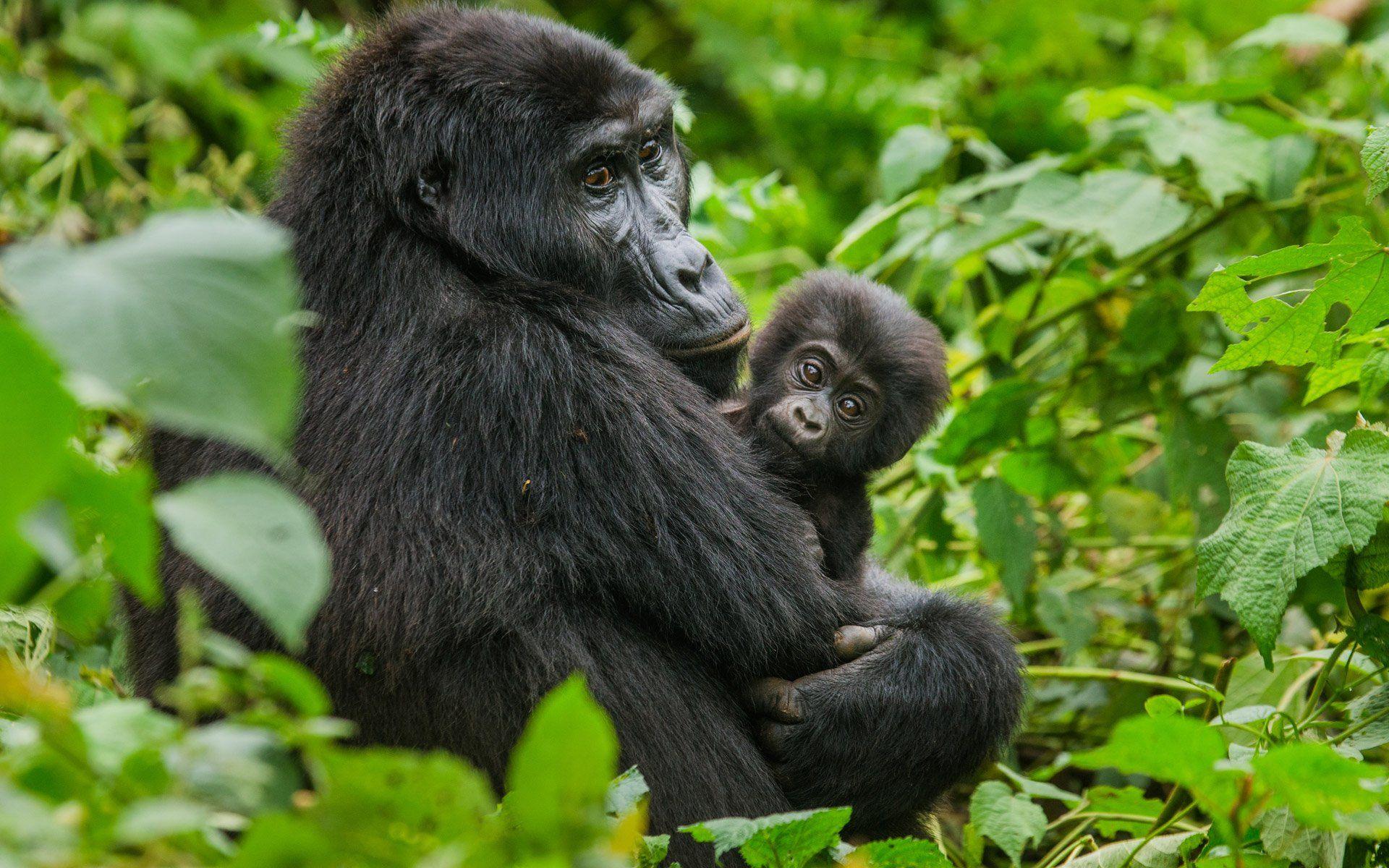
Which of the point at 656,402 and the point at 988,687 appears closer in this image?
the point at 656,402

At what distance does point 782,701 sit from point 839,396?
782mm

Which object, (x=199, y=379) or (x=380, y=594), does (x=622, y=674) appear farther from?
(x=199, y=379)

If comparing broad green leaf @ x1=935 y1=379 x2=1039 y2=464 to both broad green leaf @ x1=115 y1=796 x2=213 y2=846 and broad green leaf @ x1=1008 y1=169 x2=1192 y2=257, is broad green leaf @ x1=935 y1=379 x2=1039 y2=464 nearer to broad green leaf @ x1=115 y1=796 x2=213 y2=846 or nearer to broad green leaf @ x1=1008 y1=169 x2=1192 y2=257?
broad green leaf @ x1=1008 y1=169 x2=1192 y2=257

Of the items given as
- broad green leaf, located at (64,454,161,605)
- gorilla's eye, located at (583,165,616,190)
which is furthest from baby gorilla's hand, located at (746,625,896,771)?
broad green leaf, located at (64,454,161,605)

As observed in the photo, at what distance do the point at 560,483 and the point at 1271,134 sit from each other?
241 centimetres

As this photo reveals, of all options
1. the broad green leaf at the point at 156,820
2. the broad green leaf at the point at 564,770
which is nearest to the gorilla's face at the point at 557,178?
the broad green leaf at the point at 564,770

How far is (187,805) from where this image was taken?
1063mm

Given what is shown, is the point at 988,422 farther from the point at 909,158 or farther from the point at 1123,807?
the point at 1123,807

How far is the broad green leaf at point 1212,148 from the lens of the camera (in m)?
3.40

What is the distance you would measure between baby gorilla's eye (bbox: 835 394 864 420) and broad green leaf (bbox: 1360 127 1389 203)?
44.8 inches

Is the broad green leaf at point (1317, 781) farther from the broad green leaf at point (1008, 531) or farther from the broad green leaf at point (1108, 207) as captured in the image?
the broad green leaf at point (1108, 207)

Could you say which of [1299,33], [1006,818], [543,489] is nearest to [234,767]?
[543,489]

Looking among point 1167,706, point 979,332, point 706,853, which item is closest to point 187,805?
point 706,853

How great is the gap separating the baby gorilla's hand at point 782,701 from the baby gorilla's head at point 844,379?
1.75ft
